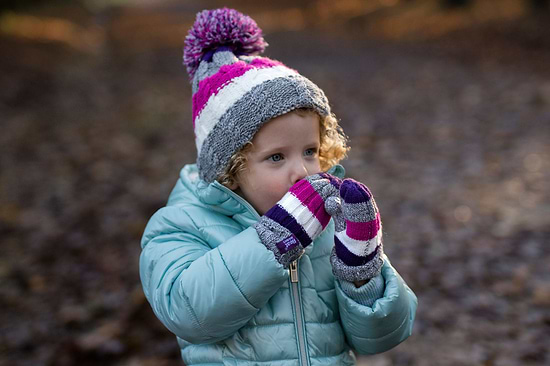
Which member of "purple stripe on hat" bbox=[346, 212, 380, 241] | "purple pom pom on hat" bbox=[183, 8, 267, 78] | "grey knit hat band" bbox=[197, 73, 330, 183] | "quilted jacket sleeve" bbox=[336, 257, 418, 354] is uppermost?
"purple pom pom on hat" bbox=[183, 8, 267, 78]

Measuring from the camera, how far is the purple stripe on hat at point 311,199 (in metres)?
1.73

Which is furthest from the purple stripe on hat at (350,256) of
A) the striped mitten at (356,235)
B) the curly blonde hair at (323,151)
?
the curly blonde hair at (323,151)

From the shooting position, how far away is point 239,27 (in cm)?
211

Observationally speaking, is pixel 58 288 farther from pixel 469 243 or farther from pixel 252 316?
pixel 469 243

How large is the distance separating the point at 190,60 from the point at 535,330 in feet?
8.99

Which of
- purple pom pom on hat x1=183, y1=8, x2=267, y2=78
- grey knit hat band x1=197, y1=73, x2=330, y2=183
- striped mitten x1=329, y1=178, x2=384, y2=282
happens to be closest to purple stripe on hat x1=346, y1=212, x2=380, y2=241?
striped mitten x1=329, y1=178, x2=384, y2=282

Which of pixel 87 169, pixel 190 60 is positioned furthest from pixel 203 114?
pixel 87 169

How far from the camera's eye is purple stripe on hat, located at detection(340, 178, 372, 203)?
5.47 ft

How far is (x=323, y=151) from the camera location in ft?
7.02

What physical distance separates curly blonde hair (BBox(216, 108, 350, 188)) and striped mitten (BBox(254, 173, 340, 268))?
0.79 feet

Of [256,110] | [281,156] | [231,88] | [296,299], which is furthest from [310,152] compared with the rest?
[296,299]

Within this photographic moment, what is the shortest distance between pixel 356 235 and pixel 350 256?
75 millimetres

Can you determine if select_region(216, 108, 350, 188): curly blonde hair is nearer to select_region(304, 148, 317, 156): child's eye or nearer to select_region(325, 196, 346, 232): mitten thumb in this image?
select_region(304, 148, 317, 156): child's eye

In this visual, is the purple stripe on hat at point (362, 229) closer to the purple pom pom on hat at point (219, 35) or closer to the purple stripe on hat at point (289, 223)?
the purple stripe on hat at point (289, 223)
